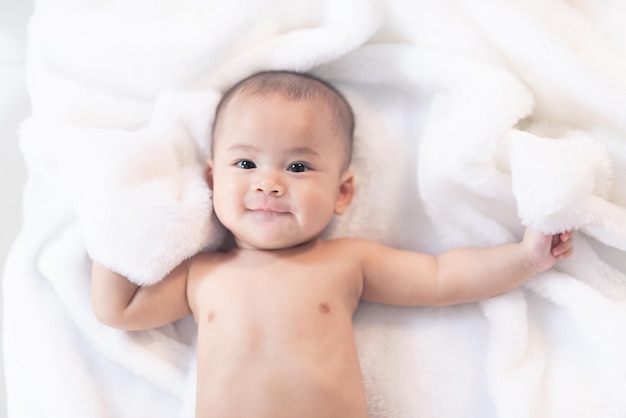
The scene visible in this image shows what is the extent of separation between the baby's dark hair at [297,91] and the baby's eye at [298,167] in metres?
0.10

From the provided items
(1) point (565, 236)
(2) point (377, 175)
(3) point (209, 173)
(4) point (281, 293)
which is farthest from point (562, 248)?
(3) point (209, 173)

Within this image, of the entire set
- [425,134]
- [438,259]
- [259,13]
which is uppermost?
[259,13]

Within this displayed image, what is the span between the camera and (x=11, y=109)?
1.29 metres

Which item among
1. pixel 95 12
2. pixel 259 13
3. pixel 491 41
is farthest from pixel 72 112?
pixel 491 41

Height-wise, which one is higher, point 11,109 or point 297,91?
point 297,91

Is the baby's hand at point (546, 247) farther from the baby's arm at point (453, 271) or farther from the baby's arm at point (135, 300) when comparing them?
the baby's arm at point (135, 300)

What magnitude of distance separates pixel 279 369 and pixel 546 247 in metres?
0.44

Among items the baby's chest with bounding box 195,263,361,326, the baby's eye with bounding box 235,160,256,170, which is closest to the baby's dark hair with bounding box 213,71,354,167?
the baby's eye with bounding box 235,160,256,170

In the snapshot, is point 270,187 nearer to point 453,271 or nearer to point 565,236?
point 453,271

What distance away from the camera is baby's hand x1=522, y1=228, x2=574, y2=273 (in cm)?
102

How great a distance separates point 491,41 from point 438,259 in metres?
0.38

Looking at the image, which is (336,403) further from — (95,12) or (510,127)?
(95,12)

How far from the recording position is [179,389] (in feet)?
3.61

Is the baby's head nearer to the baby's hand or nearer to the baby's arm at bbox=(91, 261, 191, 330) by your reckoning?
the baby's arm at bbox=(91, 261, 191, 330)
